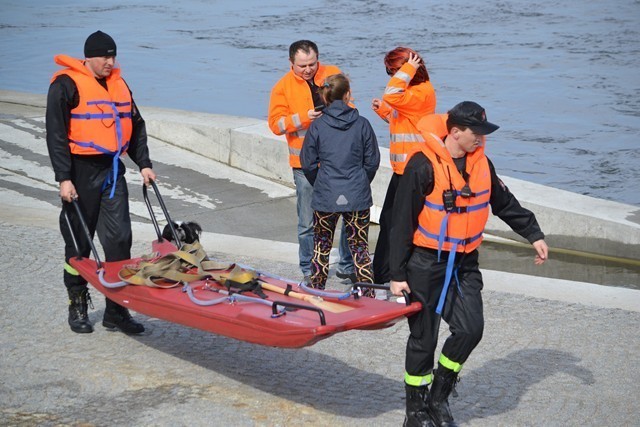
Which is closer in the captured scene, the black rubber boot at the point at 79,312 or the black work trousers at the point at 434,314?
the black work trousers at the point at 434,314

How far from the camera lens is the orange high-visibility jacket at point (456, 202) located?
17.6 ft

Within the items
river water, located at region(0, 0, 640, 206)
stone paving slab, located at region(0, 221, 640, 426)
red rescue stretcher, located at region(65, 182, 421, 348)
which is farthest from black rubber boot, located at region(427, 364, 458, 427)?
river water, located at region(0, 0, 640, 206)

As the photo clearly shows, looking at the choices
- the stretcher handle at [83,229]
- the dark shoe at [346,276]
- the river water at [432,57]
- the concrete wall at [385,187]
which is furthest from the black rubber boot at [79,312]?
the river water at [432,57]

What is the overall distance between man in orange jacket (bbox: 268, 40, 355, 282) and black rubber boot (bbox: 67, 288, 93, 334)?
173 cm

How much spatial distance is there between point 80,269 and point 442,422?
8.21ft

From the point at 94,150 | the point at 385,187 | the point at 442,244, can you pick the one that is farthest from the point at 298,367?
the point at 385,187

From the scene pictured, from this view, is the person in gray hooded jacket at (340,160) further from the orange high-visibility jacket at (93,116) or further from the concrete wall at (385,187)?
the concrete wall at (385,187)

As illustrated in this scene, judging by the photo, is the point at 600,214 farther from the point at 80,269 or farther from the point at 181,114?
the point at 181,114

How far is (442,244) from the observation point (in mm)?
5395

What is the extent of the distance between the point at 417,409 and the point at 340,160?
2.35 metres

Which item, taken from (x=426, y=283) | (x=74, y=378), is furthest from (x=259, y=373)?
(x=426, y=283)

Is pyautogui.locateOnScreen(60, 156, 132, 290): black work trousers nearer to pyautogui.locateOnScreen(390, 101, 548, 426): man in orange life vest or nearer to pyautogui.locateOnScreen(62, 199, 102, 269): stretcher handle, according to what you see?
pyautogui.locateOnScreen(62, 199, 102, 269): stretcher handle

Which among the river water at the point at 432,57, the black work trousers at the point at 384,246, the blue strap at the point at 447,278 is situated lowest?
the river water at the point at 432,57

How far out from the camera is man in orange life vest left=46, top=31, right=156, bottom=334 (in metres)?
6.79
